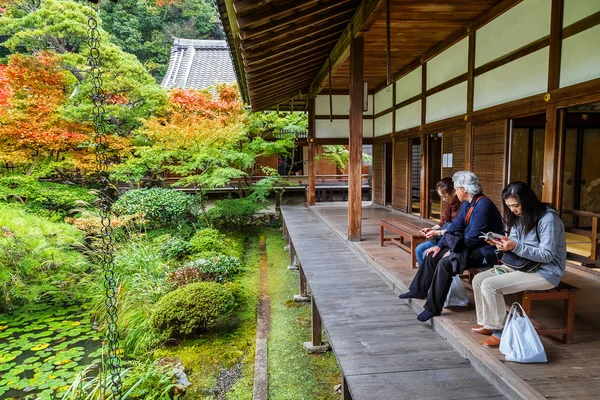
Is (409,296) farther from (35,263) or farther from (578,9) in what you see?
(35,263)

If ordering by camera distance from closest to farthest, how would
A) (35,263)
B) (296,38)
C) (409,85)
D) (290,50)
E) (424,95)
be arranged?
(296,38), (290,50), (35,263), (424,95), (409,85)

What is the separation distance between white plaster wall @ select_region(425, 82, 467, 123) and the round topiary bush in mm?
4782

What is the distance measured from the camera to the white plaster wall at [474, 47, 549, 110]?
13.8 ft

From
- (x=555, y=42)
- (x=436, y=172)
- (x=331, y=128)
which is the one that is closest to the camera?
(x=555, y=42)

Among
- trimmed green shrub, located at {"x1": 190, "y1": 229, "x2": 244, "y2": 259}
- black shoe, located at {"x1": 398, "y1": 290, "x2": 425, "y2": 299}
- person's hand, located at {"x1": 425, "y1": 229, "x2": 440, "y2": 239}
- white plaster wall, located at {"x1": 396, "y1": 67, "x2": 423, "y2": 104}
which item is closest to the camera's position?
black shoe, located at {"x1": 398, "y1": 290, "x2": 425, "y2": 299}

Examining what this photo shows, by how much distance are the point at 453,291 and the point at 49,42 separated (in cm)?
1322

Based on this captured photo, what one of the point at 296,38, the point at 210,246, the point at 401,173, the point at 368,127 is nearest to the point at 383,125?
the point at 368,127

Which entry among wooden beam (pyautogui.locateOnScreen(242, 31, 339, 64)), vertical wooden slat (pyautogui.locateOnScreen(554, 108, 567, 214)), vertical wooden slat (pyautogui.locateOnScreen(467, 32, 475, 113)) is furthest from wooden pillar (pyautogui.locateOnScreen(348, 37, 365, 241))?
vertical wooden slat (pyautogui.locateOnScreen(554, 108, 567, 214))

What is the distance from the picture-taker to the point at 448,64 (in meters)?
6.35

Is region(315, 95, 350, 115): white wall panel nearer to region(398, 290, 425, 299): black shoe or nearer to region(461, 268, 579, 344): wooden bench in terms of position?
region(398, 290, 425, 299): black shoe

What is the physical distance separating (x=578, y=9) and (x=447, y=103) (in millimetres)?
2795

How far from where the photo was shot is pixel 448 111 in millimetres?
6391

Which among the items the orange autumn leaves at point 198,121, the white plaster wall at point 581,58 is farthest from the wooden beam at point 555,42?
the orange autumn leaves at point 198,121

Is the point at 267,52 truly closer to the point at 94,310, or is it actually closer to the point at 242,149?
the point at 94,310
